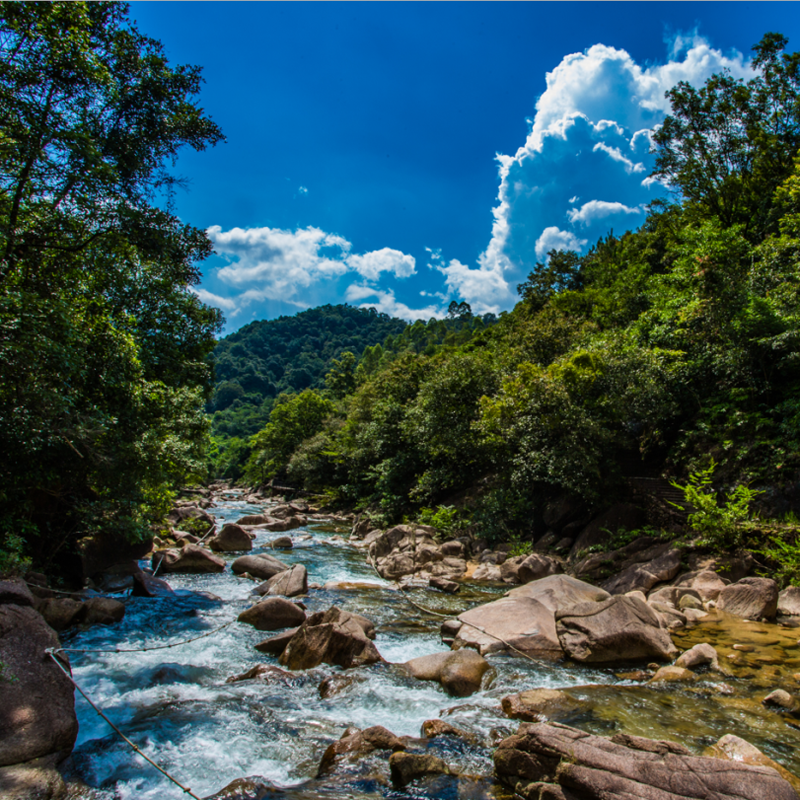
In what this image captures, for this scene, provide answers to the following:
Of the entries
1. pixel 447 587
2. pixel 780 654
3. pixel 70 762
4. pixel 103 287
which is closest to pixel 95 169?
pixel 103 287

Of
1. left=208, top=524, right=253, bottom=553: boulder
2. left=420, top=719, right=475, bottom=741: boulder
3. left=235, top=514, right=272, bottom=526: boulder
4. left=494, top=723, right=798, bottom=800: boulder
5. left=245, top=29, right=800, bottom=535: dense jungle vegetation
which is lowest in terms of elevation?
left=235, top=514, right=272, bottom=526: boulder

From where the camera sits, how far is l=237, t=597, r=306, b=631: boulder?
10.1 metres

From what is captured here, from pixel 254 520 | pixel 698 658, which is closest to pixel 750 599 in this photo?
pixel 698 658

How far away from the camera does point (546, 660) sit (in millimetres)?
8188

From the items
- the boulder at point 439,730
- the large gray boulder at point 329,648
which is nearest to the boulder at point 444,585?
the large gray boulder at point 329,648

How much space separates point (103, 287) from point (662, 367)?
61.6 ft

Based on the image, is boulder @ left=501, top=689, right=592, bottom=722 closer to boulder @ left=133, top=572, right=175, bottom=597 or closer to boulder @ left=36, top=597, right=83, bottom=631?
boulder @ left=36, top=597, right=83, bottom=631

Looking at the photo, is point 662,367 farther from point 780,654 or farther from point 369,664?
point 369,664

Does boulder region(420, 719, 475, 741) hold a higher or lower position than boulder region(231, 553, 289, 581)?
higher

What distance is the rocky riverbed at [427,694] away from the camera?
461cm

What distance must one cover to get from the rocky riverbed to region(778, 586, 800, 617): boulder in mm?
431

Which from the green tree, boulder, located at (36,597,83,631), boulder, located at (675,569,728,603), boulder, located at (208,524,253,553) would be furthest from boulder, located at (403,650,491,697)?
the green tree

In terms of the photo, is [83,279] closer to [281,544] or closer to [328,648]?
[328,648]

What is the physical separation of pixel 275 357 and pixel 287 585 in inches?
6246
